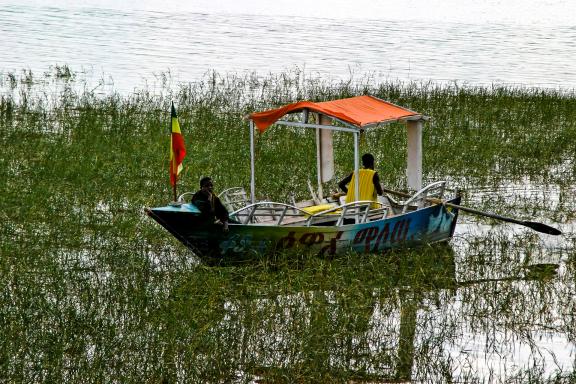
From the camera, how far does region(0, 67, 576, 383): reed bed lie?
9.26 meters

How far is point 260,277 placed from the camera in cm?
1174

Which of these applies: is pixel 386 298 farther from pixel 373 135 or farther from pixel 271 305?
pixel 373 135

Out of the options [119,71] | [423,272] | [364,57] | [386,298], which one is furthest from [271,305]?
[364,57]

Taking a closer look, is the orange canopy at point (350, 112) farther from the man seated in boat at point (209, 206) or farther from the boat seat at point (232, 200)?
the man seated in boat at point (209, 206)

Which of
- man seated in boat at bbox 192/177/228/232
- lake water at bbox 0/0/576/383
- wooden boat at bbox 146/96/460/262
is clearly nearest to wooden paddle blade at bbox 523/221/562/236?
lake water at bbox 0/0/576/383

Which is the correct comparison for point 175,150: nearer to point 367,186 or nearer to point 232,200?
point 232,200

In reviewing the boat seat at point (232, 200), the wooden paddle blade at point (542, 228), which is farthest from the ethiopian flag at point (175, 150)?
the wooden paddle blade at point (542, 228)

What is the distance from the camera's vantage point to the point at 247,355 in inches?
367

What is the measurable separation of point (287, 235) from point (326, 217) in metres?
0.91

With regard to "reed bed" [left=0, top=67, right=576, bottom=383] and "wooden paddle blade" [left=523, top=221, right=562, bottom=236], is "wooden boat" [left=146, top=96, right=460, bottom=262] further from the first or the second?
"wooden paddle blade" [left=523, top=221, right=562, bottom=236]

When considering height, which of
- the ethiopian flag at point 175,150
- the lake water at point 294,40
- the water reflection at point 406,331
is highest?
the ethiopian flag at point 175,150

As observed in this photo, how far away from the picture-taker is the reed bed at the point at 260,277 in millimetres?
9258

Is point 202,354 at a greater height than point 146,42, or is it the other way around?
point 202,354

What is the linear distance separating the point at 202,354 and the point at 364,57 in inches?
1155
